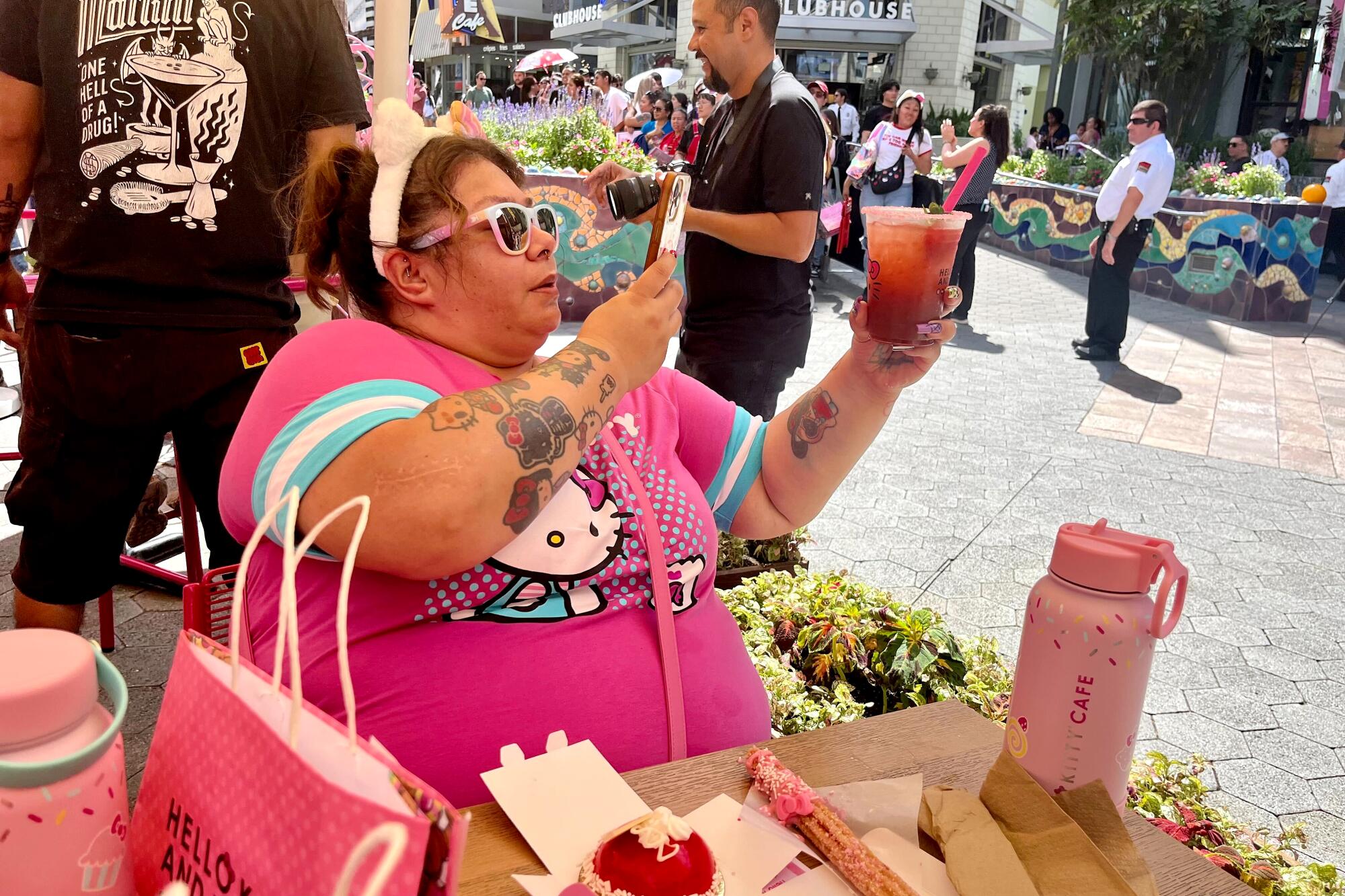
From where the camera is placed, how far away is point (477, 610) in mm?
1277

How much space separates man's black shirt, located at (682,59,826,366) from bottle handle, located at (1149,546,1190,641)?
213cm

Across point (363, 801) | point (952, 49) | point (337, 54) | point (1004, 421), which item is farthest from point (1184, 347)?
point (952, 49)

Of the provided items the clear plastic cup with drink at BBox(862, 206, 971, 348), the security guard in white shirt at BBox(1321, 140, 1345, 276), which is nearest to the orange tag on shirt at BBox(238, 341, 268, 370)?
the clear plastic cup with drink at BBox(862, 206, 971, 348)

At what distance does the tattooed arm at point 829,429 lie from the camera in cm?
165

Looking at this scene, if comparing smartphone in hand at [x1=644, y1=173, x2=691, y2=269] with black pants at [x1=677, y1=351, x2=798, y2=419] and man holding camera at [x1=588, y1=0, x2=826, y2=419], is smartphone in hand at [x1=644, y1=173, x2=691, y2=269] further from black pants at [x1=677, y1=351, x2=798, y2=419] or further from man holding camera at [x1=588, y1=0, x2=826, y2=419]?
black pants at [x1=677, y1=351, x2=798, y2=419]

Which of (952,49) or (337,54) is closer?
(337,54)

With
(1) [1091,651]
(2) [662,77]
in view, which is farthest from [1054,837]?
(2) [662,77]

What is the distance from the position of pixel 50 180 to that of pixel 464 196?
46.1 inches

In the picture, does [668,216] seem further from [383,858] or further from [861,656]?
[861,656]

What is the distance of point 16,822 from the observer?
22.7 inches

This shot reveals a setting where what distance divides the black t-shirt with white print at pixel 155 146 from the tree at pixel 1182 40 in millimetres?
21829

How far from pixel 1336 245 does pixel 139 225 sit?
14.6 metres

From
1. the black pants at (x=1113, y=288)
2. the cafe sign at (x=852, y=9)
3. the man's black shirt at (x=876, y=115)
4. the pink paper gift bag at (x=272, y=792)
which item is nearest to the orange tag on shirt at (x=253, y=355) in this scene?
the pink paper gift bag at (x=272, y=792)

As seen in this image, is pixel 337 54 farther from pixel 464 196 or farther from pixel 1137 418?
pixel 1137 418
